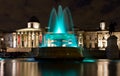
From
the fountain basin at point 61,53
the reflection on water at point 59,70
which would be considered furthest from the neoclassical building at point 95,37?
the reflection on water at point 59,70

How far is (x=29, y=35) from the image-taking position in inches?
6378

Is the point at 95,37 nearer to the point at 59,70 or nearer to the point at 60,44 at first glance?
the point at 60,44

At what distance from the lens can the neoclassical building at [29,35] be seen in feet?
524

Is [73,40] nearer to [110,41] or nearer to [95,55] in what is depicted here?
[110,41]

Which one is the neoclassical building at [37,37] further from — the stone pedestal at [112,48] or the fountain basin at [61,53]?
the fountain basin at [61,53]

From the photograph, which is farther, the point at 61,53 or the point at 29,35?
the point at 29,35

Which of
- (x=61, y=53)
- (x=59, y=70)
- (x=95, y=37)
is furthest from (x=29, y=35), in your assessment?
(x=59, y=70)

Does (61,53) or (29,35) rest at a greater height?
(29,35)

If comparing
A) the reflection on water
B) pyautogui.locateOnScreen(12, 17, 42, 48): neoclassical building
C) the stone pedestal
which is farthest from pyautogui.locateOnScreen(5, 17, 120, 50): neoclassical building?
the reflection on water

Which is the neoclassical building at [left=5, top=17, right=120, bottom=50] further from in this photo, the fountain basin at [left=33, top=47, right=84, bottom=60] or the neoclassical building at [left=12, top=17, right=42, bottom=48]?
the fountain basin at [left=33, top=47, right=84, bottom=60]

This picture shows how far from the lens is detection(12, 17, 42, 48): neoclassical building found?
15962 cm

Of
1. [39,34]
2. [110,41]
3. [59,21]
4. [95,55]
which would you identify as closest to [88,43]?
[39,34]

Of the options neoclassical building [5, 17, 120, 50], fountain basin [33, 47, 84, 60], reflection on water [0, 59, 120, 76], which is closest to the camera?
reflection on water [0, 59, 120, 76]

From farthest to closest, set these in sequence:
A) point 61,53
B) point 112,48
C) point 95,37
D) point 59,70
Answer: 1. point 95,37
2. point 112,48
3. point 61,53
4. point 59,70
